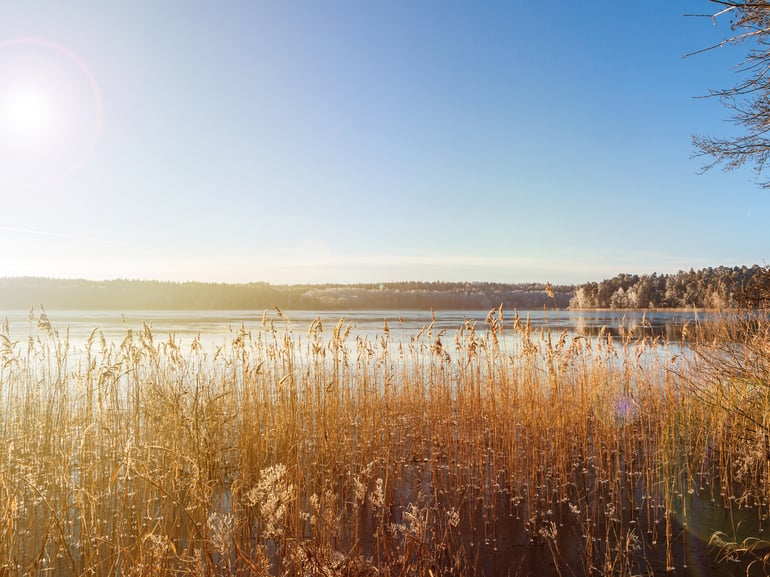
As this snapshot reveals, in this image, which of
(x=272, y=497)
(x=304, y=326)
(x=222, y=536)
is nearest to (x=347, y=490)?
(x=222, y=536)

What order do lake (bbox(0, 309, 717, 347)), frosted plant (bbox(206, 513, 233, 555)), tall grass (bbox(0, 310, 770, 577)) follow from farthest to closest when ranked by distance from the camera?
1. lake (bbox(0, 309, 717, 347))
2. tall grass (bbox(0, 310, 770, 577))
3. frosted plant (bbox(206, 513, 233, 555))

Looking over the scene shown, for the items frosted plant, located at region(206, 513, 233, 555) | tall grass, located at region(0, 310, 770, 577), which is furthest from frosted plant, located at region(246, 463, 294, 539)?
frosted plant, located at region(206, 513, 233, 555)

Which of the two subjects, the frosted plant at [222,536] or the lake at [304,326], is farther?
the lake at [304,326]

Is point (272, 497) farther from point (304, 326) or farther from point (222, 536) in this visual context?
point (304, 326)

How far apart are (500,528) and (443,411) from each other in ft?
9.51

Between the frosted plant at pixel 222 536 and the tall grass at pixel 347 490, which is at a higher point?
the frosted plant at pixel 222 536

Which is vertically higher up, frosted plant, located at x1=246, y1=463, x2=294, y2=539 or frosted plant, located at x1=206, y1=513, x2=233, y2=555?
frosted plant, located at x1=246, y1=463, x2=294, y2=539

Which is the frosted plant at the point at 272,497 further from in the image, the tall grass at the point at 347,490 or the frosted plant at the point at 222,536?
the frosted plant at the point at 222,536

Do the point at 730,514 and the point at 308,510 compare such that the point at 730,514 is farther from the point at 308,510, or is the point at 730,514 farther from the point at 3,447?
the point at 3,447

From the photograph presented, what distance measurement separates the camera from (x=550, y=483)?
→ 520 cm

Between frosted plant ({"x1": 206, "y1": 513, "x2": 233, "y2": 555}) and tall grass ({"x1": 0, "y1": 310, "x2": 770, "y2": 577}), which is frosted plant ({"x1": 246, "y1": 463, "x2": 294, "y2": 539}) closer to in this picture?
tall grass ({"x1": 0, "y1": 310, "x2": 770, "y2": 577})

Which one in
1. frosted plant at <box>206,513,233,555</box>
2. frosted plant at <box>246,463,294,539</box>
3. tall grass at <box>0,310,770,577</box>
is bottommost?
tall grass at <box>0,310,770,577</box>

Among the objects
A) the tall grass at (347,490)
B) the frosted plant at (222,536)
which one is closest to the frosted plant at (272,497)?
the tall grass at (347,490)

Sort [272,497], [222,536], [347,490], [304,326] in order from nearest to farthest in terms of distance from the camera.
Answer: [272,497]
[222,536]
[347,490]
[304,326]
